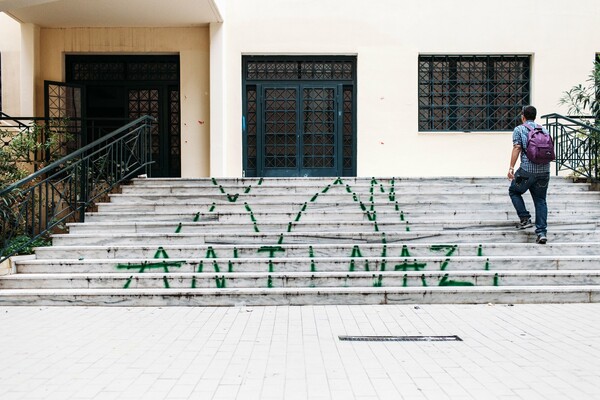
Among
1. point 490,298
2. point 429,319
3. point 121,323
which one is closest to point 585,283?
point 490,298

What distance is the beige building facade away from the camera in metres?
13.0

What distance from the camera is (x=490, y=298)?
7.02 m

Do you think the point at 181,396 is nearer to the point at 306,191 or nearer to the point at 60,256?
the point at 60,256

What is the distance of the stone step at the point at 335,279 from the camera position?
7.25 m

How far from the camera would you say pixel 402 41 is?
13.1 meters

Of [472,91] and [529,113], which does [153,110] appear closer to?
[472,91]

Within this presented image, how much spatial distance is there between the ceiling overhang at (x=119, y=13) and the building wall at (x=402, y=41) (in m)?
1.07

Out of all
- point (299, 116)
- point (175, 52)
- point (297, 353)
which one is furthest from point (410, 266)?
point (175, 52)

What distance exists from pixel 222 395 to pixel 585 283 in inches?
211

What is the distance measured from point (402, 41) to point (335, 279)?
7.76 metres

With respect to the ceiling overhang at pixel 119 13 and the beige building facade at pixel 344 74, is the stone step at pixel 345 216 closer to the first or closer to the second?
the beige building facade at pixel 344 74

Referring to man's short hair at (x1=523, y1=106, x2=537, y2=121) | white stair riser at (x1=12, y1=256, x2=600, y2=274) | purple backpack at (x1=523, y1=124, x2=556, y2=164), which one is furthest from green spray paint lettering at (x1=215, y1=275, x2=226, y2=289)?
man's short hair at (x1=523, y1=106, x2=537, y2=121)

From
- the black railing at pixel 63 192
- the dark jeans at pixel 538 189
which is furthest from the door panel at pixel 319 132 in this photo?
the dark jeans at pixel 538 189

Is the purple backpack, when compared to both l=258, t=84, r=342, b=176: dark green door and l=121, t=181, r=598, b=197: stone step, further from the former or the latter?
l=258, t=84, r=342, b=176: dark green door
